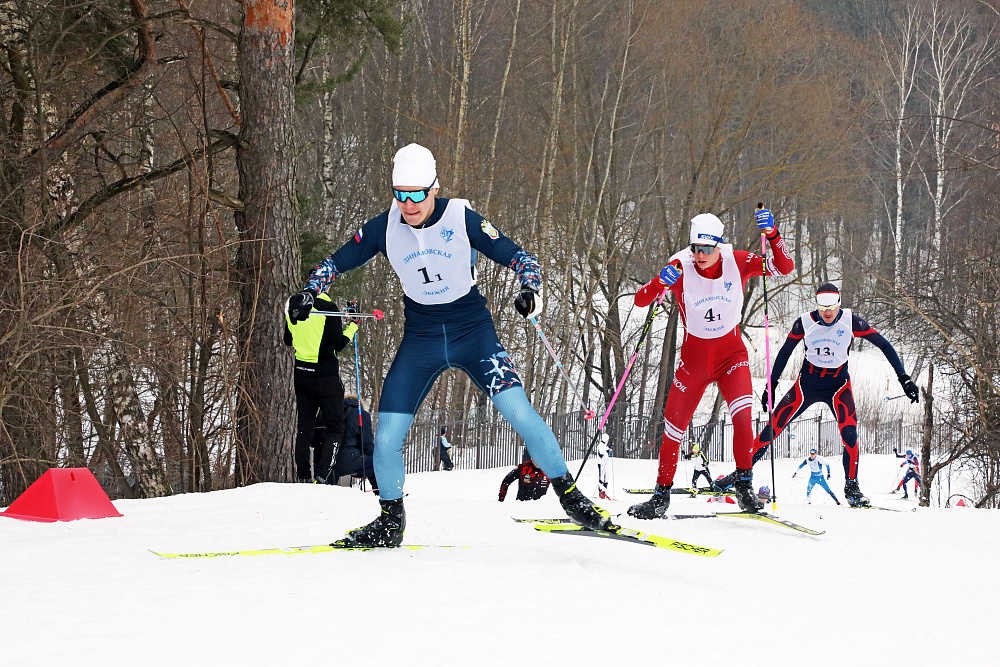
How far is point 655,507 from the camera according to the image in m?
6.16

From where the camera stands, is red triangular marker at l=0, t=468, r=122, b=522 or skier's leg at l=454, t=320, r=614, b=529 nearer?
skier's leg at l=454, t=320, r=614, b=529

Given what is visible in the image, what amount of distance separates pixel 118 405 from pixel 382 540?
4763 millimetres

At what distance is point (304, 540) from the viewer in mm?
4797

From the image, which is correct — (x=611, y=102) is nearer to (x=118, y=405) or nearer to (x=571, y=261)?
(x=571, y=261)

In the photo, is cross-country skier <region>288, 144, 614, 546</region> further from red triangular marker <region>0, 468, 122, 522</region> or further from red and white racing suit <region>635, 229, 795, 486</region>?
red and white racing suit <region>635, 229, 795, 486</region>

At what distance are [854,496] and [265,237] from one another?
218 inches

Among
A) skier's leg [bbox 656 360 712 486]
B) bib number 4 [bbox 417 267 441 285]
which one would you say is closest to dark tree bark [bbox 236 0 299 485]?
skier's leg [bbox 656 360 712 486]

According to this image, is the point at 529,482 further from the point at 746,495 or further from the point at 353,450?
the point at 746,495

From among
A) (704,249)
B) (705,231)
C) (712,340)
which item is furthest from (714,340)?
(705,231)

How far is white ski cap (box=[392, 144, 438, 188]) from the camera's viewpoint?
437 centimetres

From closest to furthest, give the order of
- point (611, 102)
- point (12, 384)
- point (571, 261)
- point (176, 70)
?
point (12, 384)
point (176, 70)
point (571, 261)
point (611, 102)

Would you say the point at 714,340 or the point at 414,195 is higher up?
the point at 414,195

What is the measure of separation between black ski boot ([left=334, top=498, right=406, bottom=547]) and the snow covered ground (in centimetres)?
14

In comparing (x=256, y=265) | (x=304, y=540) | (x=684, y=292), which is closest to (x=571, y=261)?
(x=256, y=265)
